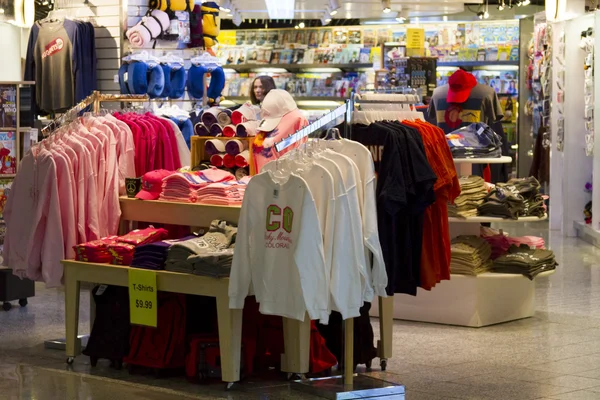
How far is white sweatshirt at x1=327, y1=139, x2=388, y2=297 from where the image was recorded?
4.76 metres

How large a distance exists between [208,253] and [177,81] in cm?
426

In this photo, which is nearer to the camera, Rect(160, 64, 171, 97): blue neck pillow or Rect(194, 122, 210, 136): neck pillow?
Rect(194, 122, 210, 136): neck pillow

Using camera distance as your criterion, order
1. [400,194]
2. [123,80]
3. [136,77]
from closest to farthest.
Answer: [400,194]
[136,77]
[123,80]

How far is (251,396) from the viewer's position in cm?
496

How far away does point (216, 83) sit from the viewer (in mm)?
9453

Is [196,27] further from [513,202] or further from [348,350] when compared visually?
[348,350]

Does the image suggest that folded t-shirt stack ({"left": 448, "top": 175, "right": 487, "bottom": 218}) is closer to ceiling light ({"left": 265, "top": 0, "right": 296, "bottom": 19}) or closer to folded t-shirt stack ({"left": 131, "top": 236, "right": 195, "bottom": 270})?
folded t-shirt stack ({"left": 131, "top": 236, "right": 195, "bottom": 270})

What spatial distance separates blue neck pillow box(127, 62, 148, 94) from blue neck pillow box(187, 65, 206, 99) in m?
0.73

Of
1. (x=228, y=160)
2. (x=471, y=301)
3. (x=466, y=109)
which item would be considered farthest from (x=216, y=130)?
(x=466, y=109)

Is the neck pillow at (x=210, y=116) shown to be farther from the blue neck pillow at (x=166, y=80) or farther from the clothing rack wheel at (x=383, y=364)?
the blue neck pillow at (x=166, y=80)

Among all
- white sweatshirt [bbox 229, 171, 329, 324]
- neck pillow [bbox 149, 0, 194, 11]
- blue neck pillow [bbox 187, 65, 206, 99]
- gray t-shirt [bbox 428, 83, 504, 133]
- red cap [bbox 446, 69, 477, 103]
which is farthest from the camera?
blue neck pillow [bbox 187, 65, 206, 99]

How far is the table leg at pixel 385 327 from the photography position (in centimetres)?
552

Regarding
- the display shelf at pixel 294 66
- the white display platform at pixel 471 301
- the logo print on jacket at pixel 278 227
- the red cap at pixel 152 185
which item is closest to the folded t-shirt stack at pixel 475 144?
the white display platform at pixel 471 301

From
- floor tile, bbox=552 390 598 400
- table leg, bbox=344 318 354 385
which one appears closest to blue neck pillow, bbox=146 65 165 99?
table leg, bbox=344 318 354 385
